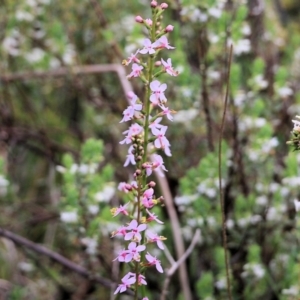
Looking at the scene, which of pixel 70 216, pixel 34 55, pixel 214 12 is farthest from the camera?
pixel 34 55

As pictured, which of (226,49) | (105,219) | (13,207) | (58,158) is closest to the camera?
(105,219)

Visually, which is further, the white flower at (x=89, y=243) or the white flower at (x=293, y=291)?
the white flower at (x=89, y=243)

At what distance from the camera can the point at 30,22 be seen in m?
3.15

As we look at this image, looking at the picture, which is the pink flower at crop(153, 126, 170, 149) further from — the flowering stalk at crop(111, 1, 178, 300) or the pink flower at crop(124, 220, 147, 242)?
the pink flower at crop(124, 220, 147, 242)

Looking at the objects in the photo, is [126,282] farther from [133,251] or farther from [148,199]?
[148,199]

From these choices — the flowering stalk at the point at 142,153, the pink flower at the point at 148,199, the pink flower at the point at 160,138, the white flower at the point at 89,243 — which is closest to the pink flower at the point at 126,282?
the flowering stalk at the point at 142,153

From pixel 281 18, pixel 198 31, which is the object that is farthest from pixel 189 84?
pixel 281 18

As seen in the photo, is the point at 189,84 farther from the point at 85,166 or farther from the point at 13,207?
the point at 13,207

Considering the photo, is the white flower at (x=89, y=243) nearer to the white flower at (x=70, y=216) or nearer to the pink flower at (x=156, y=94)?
the white flower at (x=70, y=216)

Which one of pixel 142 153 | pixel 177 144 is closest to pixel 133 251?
pixel 142 153

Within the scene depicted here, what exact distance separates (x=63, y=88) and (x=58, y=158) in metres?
0.65

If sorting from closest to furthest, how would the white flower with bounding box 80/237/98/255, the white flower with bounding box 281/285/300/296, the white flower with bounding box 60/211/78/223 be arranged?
the white flower with bounding box 281/285/300/296
the white flower with bounding box 60/211/78/223
the white flower with bounding box 80/237/98/255

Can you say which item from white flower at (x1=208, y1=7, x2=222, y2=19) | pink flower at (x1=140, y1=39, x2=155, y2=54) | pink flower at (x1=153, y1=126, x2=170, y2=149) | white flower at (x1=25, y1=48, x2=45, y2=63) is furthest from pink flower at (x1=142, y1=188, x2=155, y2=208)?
white flower at (x1=25, y1=48, x2=45, y2=63)

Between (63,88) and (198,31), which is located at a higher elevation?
(63,88)
